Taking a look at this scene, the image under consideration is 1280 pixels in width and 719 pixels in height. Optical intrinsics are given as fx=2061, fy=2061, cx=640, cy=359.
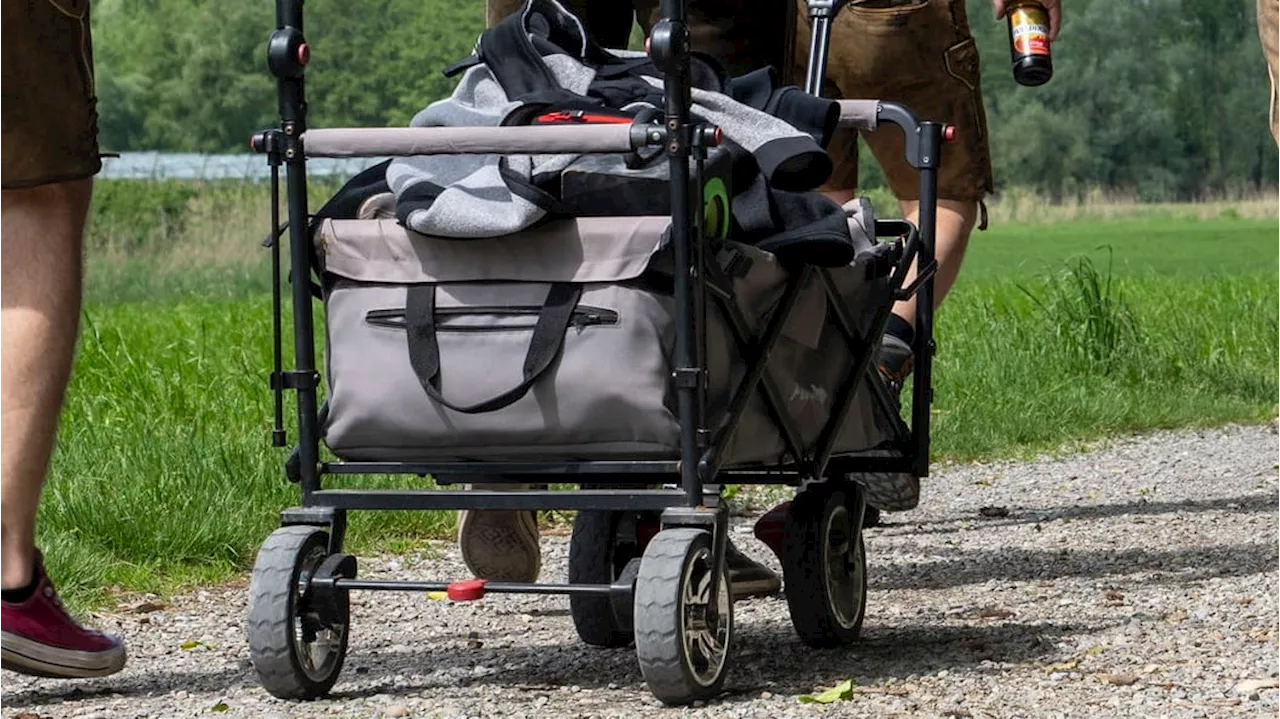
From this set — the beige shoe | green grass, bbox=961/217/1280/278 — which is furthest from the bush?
the beige shoe

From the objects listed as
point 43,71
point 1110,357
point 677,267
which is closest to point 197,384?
point 1110,357

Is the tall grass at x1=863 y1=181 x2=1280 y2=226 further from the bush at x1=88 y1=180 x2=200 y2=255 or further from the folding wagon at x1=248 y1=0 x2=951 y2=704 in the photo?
the folding wagon at x1=248 y1=0 x2=951 y2=704

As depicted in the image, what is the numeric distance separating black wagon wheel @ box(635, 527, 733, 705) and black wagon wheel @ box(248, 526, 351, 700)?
542mm

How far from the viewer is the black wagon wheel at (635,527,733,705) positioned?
3115 millimetres

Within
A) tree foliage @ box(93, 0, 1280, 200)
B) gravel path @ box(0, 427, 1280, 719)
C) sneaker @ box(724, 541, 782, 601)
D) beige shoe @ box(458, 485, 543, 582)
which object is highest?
tree foliage @ box(93, 0, 1280, 200)

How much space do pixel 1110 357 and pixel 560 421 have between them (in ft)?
20.0

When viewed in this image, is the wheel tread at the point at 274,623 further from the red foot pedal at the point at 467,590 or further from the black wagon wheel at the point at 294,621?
the red foot pedal at the point at 467,590

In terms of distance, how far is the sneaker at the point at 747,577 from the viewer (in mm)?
4188

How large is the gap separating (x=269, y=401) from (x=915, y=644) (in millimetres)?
3944

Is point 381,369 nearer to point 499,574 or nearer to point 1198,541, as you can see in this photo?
point 499,574

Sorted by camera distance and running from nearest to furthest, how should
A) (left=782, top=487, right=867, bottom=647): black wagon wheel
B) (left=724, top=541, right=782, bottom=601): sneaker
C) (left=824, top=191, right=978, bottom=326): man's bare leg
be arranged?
(left=782, top=487, right=867, bottom=647): black wagon wheel, (left=724, top=541, right=782, bottom=601): sneaker, (left=824, top=191, right=978, bottom=326): man's bare leg

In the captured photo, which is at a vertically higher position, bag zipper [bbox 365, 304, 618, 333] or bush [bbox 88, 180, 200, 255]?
bush [bbox 88, 180, 200, 255]

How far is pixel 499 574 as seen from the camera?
4.21m

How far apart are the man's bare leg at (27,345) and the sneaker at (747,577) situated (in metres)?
1.37
